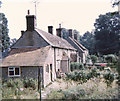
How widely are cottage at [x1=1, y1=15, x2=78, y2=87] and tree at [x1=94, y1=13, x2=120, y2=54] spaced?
40.7 meters

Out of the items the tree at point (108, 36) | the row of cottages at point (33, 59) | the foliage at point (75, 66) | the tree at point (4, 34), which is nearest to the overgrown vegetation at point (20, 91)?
the row of cottages at point (33, 59)

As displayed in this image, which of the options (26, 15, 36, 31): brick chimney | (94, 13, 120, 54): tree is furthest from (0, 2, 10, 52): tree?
(94, 13, 120, 54): tree

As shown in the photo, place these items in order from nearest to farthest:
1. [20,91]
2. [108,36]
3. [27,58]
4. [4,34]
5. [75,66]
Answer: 1. [20,91]
2. [27,58]
3. [75,66]
4. [4,34]
5. [108,36]

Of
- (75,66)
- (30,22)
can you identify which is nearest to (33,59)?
(30,22)

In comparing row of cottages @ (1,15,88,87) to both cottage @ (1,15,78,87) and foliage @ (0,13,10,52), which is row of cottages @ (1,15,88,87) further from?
foliage @ (0,13,10,52)

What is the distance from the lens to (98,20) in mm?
70625

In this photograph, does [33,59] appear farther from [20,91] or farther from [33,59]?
[20,91]

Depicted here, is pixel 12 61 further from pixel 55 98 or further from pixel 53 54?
pixel 55 98

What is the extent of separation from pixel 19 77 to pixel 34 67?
2.35 m

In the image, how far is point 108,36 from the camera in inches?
2564

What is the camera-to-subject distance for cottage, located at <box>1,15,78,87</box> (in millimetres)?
19406

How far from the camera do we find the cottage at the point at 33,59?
63.7ft

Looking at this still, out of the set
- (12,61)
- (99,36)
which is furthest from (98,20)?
(12,61)

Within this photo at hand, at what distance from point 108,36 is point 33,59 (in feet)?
168
